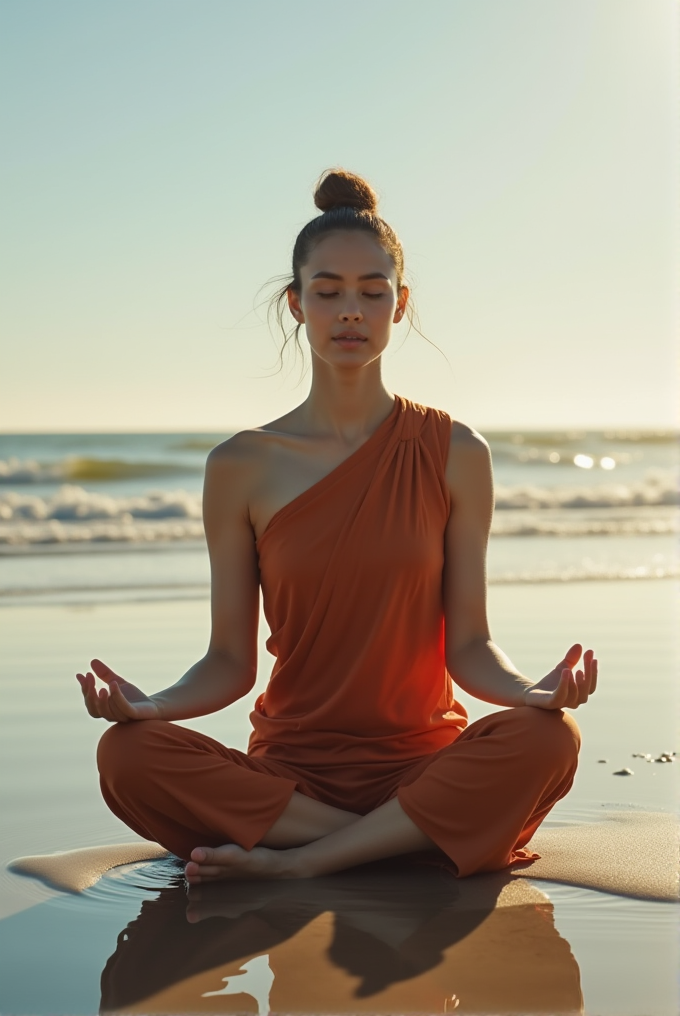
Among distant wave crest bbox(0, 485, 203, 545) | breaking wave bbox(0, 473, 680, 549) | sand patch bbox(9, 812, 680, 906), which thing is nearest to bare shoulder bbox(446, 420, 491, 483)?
sand patch bbox(9, 812, 680, 906)

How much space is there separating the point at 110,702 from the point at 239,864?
499 millimetres

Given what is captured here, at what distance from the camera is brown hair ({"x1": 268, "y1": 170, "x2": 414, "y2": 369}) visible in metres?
3.59

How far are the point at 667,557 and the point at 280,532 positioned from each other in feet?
26.3

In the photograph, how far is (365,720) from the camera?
11.1ft

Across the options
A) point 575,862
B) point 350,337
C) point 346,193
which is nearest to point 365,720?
point 575,862

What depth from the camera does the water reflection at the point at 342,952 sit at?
90.5 inches

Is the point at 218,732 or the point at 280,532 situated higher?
the point at 280,532

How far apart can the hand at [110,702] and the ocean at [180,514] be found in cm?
510

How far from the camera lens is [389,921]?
270 centimetres

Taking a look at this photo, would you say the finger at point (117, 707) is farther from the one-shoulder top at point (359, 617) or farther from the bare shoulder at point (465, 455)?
the bare shoulder at point (465, 455)

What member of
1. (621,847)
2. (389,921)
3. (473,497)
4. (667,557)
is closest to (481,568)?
(473,497)

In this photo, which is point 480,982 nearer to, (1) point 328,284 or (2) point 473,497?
(2) point 473,497

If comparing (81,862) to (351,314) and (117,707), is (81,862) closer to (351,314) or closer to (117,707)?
(117,707)

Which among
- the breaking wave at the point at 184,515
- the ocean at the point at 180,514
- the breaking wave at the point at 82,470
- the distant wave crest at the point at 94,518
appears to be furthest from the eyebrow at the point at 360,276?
the breaking wave at the point at 82,470
